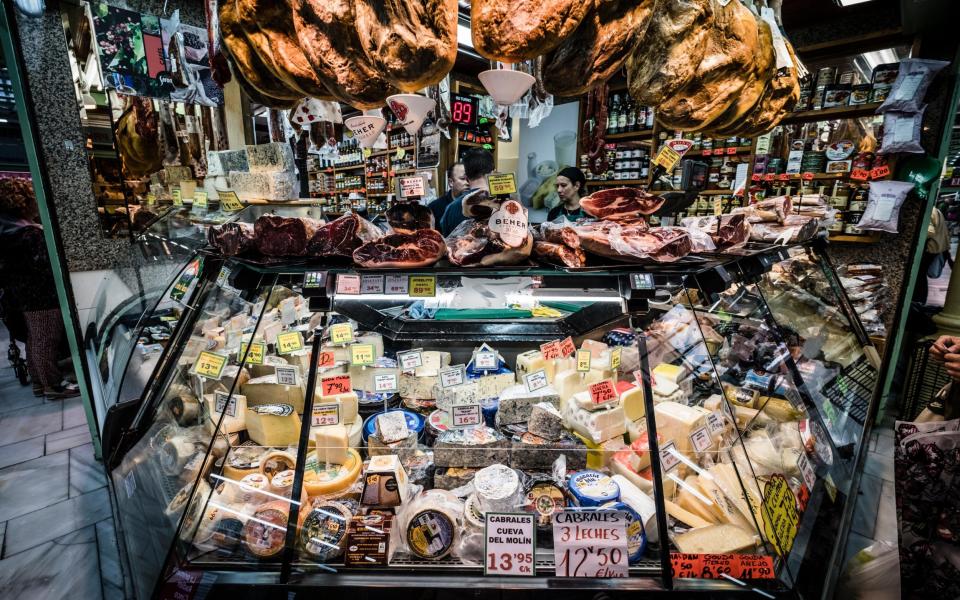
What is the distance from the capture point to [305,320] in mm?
2965

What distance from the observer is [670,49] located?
65.7 inches

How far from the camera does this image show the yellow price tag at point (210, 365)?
5.88 ft

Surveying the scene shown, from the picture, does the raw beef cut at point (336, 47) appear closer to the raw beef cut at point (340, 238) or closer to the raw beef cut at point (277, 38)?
the raw beef cut at point (277, 38)

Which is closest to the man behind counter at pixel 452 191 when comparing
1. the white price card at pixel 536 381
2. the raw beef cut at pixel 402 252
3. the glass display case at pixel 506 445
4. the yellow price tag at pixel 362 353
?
the glass display case at pixel 506 445

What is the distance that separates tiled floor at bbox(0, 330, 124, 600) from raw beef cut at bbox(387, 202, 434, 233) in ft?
8.68

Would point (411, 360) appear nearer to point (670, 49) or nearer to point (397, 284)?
point (397, 284)

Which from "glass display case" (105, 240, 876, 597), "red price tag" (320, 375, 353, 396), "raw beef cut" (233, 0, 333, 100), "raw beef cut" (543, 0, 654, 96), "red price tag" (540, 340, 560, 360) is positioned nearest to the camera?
"raw beef cut" (543, 0, 654, 96)

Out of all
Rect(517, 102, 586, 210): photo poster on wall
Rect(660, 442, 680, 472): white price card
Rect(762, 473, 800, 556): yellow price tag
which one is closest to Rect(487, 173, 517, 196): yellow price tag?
Rect(660, 442, 680, 472): white price card

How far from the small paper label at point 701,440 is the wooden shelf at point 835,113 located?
4283 mm

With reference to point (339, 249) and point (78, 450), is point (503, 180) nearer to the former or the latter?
point (339, 249)

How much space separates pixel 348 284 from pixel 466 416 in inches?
36.6

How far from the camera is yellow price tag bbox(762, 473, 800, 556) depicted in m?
1.58

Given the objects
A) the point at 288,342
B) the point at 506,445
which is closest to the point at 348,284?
the point at 288,342

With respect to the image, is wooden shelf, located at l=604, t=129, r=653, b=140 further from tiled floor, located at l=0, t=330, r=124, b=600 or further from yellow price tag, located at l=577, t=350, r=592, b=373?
tiled floor, located at l=0, t=330, r=124, b=600
